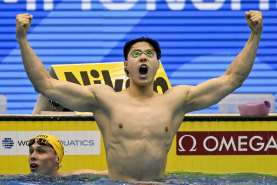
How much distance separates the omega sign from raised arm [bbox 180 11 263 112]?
2.32 meters

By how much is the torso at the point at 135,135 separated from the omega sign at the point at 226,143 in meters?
2.44

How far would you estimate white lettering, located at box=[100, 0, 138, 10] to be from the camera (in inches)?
490

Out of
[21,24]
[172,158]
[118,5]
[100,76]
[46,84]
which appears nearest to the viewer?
[21,24]

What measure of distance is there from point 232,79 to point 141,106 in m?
0.78

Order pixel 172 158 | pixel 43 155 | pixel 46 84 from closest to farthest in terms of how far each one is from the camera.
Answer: pixel 46 84, pixel 43 155, pixel 172 158

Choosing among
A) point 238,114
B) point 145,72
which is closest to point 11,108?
point 238,114

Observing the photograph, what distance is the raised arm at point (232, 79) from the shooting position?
15.0 feet

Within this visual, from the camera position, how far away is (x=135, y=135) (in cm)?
470

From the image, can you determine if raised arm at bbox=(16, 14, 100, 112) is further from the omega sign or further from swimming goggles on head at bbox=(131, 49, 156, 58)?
the omega sign

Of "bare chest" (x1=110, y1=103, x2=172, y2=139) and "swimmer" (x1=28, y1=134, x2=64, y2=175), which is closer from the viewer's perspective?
"bare chest" (x1=110, y1=103, x2=172, y2=139)

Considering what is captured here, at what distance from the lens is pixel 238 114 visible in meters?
7.61

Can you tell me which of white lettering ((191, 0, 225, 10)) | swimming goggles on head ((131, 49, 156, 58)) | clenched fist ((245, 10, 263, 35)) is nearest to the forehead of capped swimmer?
swimming goggles on head ((131, 49, 156, 58))

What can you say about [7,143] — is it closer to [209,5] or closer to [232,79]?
[232,79]

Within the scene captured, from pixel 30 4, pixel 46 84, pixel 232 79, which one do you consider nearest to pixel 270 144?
pixel 232 79
